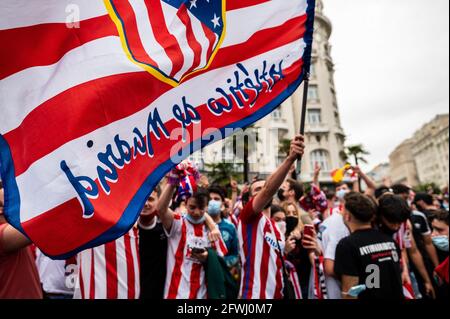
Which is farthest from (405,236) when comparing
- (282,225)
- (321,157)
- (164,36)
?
(321,157)

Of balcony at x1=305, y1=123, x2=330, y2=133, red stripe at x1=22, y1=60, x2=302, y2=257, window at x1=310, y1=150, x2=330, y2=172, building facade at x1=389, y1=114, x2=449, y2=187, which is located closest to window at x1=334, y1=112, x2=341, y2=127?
balcony at x1=305, y1=123, x2=330, y2=133

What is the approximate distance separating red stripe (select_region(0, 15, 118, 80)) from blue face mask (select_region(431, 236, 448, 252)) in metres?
5.32

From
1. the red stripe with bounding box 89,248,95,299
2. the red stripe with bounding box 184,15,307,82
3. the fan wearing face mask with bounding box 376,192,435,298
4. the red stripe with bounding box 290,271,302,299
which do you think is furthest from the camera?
the red stripe with bounding box 290,271,302,299

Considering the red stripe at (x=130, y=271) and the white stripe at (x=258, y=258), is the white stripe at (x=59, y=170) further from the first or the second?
the white stripe at (x=258, y=258)

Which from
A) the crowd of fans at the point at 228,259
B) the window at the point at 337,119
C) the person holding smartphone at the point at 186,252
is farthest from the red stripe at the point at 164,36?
the window at the point at 337,119

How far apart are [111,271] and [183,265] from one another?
74 cm

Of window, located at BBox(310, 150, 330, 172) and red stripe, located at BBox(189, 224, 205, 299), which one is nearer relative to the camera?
red stripe, located at BBox(189, 224, 205, 299)

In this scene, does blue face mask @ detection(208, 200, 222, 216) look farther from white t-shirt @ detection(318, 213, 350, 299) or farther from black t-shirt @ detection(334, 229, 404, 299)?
black t-shirt @ detection(334, 229, 404, 299)

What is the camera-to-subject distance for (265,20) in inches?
110

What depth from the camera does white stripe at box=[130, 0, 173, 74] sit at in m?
2.29
